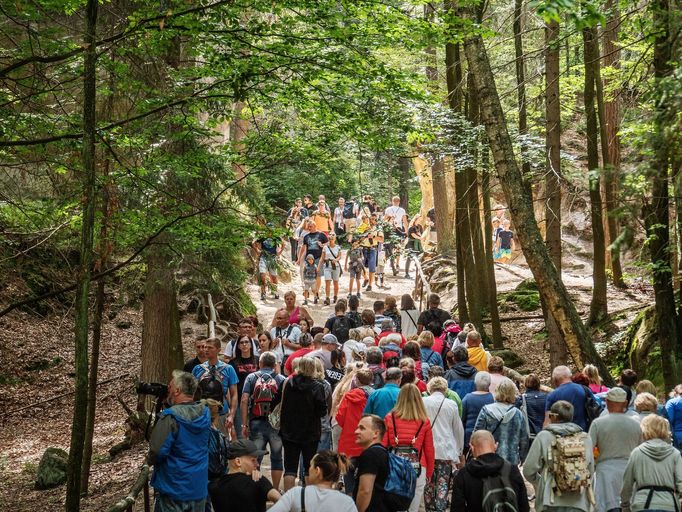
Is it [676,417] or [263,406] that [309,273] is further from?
[676,417]

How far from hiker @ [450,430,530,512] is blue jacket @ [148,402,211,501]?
2.27 m

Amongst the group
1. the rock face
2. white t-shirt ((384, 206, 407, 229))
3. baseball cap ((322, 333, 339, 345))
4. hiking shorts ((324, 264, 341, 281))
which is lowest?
the rock face

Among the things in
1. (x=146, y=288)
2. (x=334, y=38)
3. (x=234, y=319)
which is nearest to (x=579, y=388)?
(x=334, y=38)

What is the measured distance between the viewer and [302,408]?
30.0 ft

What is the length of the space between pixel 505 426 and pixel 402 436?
1.41 meters

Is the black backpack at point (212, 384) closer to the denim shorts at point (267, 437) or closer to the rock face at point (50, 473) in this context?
the denim shorts at point (267, 437)

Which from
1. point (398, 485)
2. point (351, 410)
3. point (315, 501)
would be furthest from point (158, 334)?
point (315, 501)

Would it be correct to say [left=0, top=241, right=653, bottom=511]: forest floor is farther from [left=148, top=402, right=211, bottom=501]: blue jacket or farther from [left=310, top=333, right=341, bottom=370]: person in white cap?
[left=148, top=402, right=211, bottom=501]: blue jacket

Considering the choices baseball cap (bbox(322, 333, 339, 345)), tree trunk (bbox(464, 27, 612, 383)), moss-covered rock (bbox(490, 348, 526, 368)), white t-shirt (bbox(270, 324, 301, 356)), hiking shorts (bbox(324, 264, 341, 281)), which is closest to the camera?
baseball cap (bbox(322, 333, 339, 345))

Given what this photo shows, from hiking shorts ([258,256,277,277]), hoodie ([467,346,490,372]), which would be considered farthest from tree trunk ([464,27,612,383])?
hiking shorts ([258,256,277,277])

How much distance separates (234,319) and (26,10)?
1438 cm

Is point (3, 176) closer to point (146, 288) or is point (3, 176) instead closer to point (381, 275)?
point (146, 288)

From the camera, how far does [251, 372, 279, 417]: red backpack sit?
31.3 feet

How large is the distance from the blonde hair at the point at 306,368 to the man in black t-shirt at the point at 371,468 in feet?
7.91
